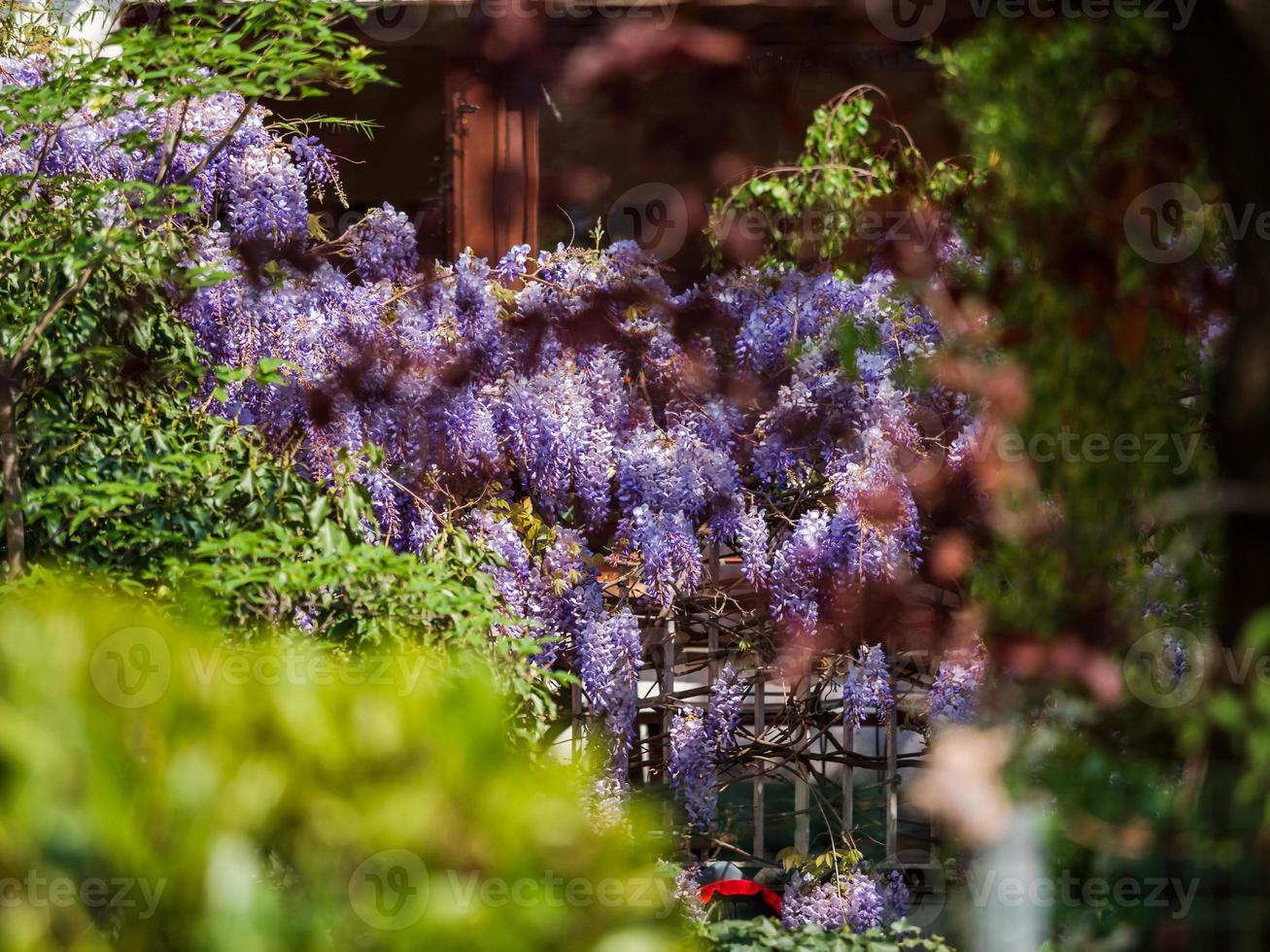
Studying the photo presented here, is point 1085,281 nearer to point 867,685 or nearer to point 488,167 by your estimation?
point 867,685

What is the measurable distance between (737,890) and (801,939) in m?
1.36

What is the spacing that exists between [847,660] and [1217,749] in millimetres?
3333

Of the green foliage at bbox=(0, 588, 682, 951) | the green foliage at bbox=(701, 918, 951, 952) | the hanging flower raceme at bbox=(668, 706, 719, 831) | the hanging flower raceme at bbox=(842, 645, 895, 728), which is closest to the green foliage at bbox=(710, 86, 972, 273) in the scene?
the hanging flower raceme at bbox=(842, 645, 895, 728)

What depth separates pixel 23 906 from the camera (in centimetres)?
160

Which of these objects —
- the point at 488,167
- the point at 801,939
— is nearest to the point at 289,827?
the point at 801,939

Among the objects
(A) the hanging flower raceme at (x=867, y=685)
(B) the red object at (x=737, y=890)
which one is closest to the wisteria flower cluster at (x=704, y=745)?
(B) the red object at (x=737, y=890)

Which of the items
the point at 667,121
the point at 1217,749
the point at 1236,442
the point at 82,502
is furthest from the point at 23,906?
the point at 667,121

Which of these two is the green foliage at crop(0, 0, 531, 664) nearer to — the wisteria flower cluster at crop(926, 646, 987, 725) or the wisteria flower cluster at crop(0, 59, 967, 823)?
the wisteria flower cluster at crop(0, 59, 967, 823)

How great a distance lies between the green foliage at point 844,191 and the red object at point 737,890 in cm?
230

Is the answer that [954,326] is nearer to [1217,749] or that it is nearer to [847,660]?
[847,660]

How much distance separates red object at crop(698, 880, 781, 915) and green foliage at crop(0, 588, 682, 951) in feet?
12.5

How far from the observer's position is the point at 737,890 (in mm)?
5488

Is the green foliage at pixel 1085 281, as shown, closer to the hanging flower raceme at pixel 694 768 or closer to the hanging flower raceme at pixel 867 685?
the hanging flower raceme at pixel 867 685

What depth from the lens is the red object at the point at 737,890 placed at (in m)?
5.43
